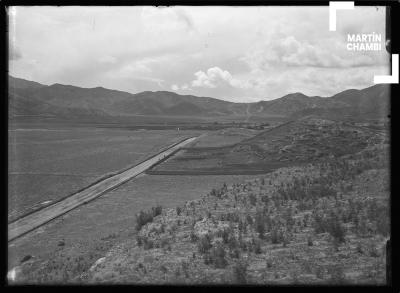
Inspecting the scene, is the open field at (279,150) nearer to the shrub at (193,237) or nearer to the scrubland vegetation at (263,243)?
the scrubland vegetation at (263,243)

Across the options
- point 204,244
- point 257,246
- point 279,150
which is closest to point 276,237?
point 257,246

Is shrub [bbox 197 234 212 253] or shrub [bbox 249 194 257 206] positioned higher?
shrub [bbox 249 194 257 206]

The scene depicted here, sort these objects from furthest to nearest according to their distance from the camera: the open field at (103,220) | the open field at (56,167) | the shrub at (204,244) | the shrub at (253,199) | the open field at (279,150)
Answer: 1. the open field at (279,150)
2. the open field at (56,167)
3. the shrub at (253,199)
4. the open field at (103,220)
5. the shrub at (204,244)

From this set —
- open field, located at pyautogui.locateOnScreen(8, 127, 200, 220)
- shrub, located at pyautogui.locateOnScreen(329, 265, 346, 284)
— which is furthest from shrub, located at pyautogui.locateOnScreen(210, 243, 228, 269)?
open field, located at pyautogui.locateOnScreen(8, 127, 200, 220)

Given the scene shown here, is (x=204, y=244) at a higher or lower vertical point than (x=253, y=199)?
lower

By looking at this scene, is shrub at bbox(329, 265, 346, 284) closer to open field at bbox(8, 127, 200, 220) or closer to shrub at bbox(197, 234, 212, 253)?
shrub at bbox(197, 234, 212, 253)

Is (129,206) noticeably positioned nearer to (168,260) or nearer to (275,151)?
(168,260)

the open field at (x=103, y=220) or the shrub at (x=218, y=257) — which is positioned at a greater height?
the shrub at (x=218, y=257)

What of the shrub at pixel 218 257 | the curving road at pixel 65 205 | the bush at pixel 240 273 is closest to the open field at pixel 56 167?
the curving road at pixel 65 205

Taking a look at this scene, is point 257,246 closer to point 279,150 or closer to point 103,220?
point 103,220

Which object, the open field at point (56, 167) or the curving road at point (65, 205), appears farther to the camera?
the open field at point (56, 167)
